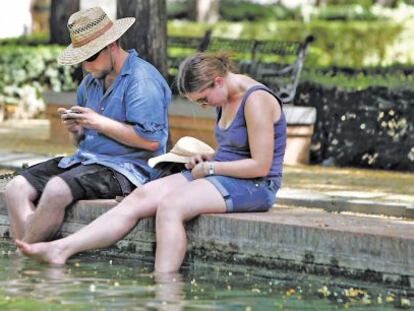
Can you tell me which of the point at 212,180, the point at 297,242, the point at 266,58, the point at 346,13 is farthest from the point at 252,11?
the point at 297,242

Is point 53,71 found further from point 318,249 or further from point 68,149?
point 318,249

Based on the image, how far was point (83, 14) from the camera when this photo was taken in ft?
24.7

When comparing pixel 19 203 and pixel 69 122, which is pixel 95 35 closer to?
pixel 69 122

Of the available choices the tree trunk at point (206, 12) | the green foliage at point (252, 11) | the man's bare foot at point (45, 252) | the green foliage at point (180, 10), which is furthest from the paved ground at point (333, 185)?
the green foliage at point (180, 10)

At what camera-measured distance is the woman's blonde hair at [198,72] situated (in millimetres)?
6836

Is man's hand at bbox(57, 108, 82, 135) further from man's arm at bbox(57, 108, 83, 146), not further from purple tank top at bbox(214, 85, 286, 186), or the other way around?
purple tank top at bbox(214, 85, 286, 186)

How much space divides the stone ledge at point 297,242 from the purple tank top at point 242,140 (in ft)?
0.88

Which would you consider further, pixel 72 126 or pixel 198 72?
pixel 72 126

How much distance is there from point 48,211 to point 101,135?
1.72ft

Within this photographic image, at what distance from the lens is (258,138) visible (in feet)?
22.5

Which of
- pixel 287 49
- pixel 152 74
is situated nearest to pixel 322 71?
pixel 287 49

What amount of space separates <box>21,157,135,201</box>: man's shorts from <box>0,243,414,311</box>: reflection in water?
0.49m

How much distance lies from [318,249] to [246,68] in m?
8.60

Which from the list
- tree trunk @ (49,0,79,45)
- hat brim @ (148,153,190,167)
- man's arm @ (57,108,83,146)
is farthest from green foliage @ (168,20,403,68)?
hat brim @ (148,153,190,167)
